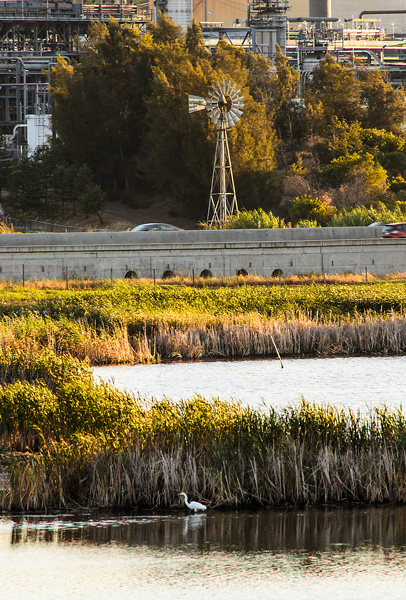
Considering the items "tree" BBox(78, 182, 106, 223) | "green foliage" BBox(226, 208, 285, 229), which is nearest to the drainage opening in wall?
"green foliage" BBox(226, 208, 285, 229)

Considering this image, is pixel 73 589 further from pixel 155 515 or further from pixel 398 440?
pixel 398 440

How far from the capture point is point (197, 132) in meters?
69.4

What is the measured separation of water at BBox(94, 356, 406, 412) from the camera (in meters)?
21.2

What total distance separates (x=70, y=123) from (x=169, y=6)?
97.5 feet

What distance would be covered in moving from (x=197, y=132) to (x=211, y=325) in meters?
43.9

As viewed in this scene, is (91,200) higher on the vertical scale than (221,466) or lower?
higher

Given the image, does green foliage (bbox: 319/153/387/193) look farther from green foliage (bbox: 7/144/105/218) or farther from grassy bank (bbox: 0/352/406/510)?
grassy bank (bbox: 0/352/406/510)

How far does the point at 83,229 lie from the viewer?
7162cm

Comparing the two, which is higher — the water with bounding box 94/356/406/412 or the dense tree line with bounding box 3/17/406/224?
the dense tree line with bounding box 3/17/406/224

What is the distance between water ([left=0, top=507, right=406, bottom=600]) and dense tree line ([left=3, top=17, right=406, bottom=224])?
57.4 m

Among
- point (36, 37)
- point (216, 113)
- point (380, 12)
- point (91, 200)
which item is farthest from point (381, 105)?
point (380, 12)

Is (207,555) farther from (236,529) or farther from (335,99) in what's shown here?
(335,99)

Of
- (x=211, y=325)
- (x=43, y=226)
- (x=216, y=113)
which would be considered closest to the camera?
(x=211, y=325)

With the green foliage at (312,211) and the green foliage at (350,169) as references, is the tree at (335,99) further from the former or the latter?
the green foliage at (312,211)
